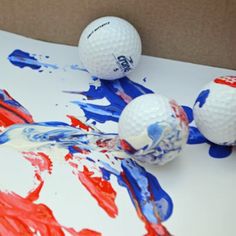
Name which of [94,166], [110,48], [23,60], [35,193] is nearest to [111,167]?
[94,166]

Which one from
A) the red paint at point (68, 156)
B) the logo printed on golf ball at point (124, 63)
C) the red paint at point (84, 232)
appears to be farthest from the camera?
the logo printed on golf ball at point (124, 63)

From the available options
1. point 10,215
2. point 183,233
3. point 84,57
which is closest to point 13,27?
point 84,57

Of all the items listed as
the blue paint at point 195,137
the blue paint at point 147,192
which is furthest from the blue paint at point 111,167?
the blue paint at point 195,137

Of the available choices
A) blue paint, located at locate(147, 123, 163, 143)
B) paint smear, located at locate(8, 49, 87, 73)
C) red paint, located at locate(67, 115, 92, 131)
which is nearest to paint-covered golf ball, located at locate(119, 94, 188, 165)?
blue paint, located at locate(147, 123, 163, 143)

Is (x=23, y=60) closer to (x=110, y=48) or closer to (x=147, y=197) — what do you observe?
(x=110, y=48)

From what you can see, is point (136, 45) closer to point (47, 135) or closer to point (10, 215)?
point (47, 135)

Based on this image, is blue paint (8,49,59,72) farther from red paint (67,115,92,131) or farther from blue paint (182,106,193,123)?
blue paint (182,106,193,123)

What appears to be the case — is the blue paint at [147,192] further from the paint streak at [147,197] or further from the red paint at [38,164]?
the red paint at [38,164]
